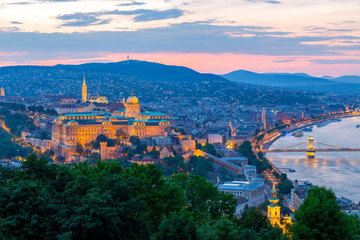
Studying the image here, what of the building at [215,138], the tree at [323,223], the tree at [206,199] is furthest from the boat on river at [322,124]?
the tree at [323,223]

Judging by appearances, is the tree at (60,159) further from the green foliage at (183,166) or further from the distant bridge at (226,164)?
the distant bridge at (226,164)

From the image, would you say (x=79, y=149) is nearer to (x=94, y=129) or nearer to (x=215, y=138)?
(x=94, y=129)

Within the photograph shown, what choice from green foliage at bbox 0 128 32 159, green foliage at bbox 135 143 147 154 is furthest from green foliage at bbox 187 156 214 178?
green foliage at bbox 0 128 32 159

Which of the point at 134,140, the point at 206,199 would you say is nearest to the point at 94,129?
the point at 134,140

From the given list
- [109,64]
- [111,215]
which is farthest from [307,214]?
→ [109,64]

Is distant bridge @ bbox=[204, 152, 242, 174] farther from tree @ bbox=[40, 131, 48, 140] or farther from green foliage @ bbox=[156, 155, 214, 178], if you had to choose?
tree @ bbox=[40, 131, 48, 140]

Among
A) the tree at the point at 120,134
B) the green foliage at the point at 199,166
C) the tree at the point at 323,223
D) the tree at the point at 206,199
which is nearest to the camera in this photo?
the tree at the point at 323,223
